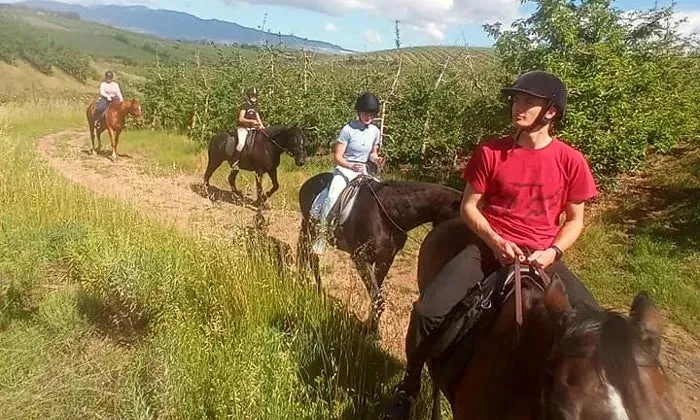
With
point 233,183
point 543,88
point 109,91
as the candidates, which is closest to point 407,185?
point 543,88

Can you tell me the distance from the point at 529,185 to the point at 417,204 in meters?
2.93

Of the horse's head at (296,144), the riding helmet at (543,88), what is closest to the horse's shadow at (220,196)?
the horse's head at (296,144)

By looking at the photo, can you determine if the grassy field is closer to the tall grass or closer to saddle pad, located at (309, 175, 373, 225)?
saddle pad, located at (309, 175, 373, 225)

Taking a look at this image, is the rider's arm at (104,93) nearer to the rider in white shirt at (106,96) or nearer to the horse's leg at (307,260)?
the rider in white shirt at (106,96)

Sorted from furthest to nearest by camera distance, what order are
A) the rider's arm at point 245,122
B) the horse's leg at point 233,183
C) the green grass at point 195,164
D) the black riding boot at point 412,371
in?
1. the green grass at point 195,164
2. the horse's leg at point 233,183
3. the rider's arm at point 245,122
4. the black riding boot at point 412,371

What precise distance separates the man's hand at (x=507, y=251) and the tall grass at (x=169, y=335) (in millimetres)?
1652

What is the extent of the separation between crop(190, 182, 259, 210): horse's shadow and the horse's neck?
577 cm

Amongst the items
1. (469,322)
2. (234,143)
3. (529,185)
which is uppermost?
(529,185)

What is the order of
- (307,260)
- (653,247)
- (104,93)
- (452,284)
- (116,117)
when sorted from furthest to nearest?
(104,93), (116,117), (653,247), (307,260), (452,284)

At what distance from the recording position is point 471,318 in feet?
10.2

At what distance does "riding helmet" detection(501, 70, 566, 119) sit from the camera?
9.81 ft

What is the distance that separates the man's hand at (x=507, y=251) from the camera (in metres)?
3.00

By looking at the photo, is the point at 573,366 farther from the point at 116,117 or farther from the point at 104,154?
the point at 104,154

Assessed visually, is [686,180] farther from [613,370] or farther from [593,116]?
[613,370]
